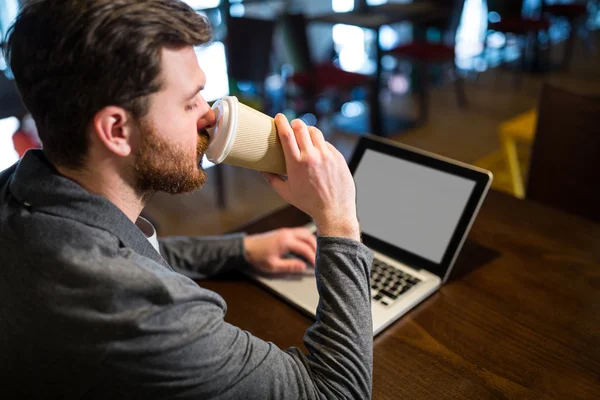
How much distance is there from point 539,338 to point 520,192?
156 cm

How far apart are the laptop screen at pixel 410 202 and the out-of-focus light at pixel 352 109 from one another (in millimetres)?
3151

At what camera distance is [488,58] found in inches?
208

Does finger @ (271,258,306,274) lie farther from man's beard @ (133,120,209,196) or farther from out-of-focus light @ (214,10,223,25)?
out-of-focus light @ (214,10,223,25)

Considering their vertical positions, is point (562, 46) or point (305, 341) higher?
point (305, 341)

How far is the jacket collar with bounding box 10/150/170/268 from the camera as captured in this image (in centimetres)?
67

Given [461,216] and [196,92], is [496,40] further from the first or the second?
[196,92]

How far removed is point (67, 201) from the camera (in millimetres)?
676

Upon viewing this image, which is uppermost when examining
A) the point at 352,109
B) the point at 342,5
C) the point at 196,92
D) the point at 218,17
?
the point at 196,92

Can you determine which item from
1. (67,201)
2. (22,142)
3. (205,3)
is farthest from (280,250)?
(205,3)

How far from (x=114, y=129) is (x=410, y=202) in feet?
2.06

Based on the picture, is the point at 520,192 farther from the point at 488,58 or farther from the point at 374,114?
the point at 488,58

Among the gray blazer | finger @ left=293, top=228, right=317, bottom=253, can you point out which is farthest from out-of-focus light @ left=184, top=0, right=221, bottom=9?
the gray blazer

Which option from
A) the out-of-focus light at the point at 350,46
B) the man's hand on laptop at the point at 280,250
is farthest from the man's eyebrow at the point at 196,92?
the out-of-focus light at the point at 350,46

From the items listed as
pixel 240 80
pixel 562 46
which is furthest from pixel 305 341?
pixel 562 46
